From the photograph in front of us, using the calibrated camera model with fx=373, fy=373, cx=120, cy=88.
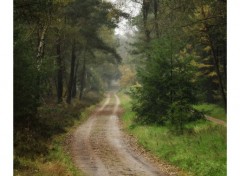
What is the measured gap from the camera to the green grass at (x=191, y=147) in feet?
47.9

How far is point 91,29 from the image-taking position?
115 feet

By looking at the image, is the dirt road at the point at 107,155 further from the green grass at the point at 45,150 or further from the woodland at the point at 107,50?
the woodland at the point at 107,50

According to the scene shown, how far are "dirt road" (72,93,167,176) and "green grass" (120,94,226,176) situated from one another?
3.47 feet

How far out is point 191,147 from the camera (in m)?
17.6

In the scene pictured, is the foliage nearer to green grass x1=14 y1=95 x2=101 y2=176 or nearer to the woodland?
the woodland

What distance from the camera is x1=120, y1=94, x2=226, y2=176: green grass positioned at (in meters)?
14.6

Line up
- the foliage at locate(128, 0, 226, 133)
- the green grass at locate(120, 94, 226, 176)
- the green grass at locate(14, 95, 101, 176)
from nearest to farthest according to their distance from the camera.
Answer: the green grass at locate(14, 95, 101, 176), the green grass at locate(120, 94, 226, 176), the foliage at locate(128, 0, 226, 133)

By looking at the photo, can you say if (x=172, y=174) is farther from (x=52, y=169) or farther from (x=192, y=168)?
(x=52, y=169)

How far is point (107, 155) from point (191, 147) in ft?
13.0

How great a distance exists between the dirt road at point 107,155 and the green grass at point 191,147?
3.47ft
